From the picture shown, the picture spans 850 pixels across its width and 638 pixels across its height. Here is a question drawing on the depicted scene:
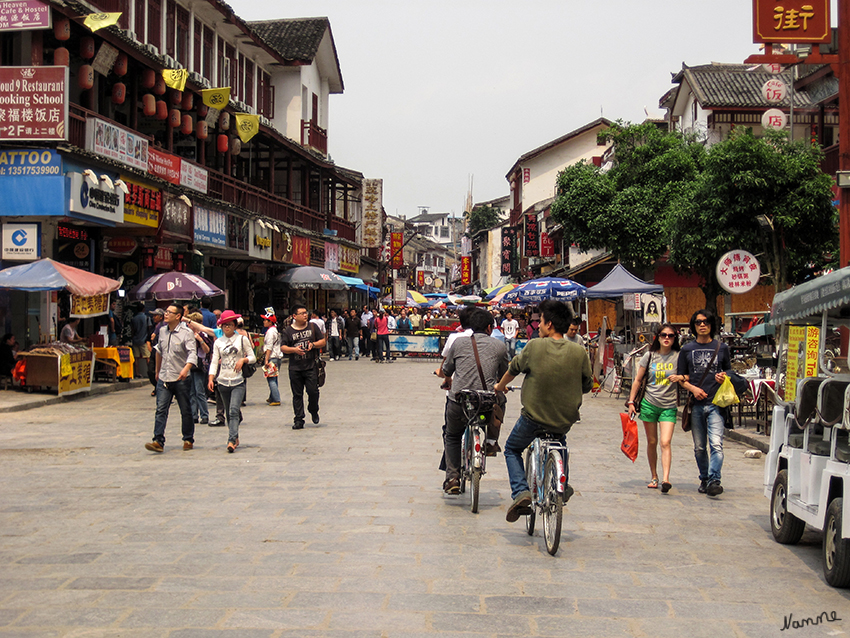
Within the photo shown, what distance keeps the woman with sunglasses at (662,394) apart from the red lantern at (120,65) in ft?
50.5

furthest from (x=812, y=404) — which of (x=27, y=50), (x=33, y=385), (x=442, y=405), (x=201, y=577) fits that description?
(x=27, y=50)

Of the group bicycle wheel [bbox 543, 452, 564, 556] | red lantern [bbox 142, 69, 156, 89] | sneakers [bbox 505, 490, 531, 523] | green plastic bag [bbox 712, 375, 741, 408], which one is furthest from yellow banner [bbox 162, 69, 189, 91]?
bicycle wheel [bbox 543, 452, 564, 556]

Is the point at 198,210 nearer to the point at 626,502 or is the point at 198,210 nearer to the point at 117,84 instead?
the point at 117,84

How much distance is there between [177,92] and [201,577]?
67.1ft

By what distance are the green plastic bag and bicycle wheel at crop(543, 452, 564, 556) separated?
9.28 ft

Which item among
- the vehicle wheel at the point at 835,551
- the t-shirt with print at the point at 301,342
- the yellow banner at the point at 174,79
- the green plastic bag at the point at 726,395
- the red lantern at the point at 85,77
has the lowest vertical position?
the vehicle wheel at the point at 835,551

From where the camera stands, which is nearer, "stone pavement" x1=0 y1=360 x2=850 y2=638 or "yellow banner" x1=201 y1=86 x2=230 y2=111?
"stone pavement" x1=0 y1=360 x2=850 y2=638

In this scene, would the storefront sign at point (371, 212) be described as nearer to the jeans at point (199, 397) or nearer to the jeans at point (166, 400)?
the jeans at point (199, 397)

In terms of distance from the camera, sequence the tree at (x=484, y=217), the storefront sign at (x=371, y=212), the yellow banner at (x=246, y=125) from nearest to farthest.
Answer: the yellow banner at (x=246, y=125) → the storefront sign at (x=371, y=212) → the tree at (x=484, y=217)

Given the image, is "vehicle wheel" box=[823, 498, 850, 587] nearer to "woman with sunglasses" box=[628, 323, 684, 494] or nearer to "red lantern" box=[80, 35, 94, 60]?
"woman with sunglasses" box=[628, 323, 684, 494]

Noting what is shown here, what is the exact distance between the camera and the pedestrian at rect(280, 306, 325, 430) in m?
13.1

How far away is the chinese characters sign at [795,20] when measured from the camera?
45.4 feet

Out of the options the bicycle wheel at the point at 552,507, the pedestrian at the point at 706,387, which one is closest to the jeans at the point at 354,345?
the pedestrian at the point at 706,387

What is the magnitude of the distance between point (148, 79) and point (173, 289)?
545 centimetres
